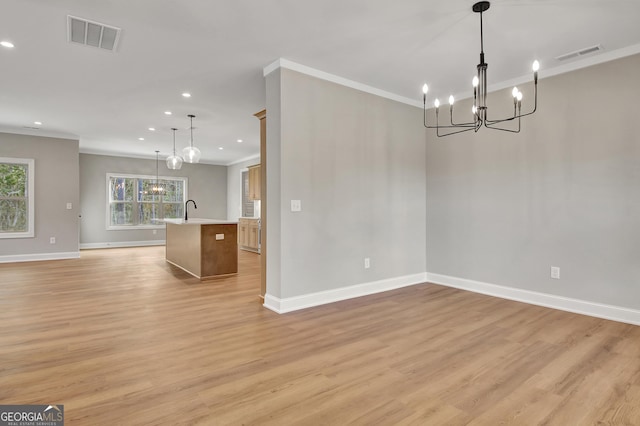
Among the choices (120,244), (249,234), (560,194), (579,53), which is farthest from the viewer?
(120,244)

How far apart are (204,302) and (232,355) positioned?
164cm

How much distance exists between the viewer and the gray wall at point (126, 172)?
30.1 feet

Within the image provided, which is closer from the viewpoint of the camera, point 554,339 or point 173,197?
point 554,339

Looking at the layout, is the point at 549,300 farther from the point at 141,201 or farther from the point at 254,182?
the point at 141,201

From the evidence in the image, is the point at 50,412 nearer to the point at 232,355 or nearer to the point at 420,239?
the point at 232,355

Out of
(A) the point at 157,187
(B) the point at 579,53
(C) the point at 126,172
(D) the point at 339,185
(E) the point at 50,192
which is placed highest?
(B) the point at 579,53

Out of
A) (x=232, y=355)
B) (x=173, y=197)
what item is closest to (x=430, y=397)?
(x=232, y=355)

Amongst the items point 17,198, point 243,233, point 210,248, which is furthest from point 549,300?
point 17,198

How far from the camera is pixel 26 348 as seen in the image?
2.63 metres

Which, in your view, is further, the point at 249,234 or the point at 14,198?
the point at 249,234

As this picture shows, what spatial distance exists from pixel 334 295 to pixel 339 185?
1300 mm

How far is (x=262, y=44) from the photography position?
3.23 m

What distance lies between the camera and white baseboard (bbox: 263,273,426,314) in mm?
3588

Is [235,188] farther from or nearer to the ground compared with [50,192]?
farther from the ground
